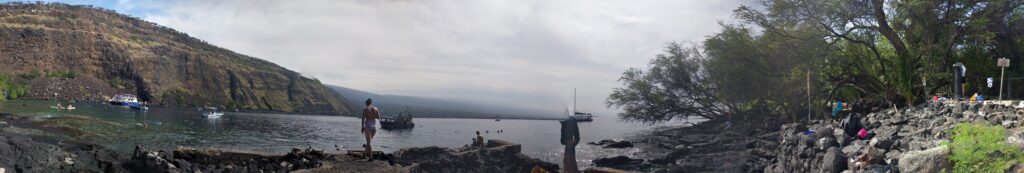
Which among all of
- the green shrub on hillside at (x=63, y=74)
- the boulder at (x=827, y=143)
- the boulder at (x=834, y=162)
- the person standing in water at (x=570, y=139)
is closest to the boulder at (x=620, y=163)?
the boulder at (x=827, y=143)

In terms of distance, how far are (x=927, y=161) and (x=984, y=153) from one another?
71 centimetres

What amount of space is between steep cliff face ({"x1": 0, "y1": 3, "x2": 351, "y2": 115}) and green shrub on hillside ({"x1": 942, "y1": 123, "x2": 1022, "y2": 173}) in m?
126

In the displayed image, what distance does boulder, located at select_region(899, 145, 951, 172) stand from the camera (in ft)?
27.2

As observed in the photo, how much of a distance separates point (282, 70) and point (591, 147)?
6119 inches

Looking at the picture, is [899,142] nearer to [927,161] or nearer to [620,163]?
[927,161]

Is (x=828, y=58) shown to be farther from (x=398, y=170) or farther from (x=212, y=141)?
(x=212, y=141)

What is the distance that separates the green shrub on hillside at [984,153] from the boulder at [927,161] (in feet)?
0.37

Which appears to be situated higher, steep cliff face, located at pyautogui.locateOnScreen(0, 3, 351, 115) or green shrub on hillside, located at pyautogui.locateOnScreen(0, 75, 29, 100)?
steep cliff face, located at pyautogui.locateOnScreen(0, 3, 351, 115)

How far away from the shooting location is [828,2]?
87.8ft

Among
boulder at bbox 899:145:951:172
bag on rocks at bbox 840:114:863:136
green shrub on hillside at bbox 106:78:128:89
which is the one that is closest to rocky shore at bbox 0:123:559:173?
bag on rocks at bbox 840:114:863:136

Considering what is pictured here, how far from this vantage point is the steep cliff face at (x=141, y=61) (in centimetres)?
11156

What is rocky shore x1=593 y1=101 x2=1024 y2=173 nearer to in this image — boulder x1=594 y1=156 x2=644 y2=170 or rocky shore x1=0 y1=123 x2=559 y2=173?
boulder x1=594 y1=156 x2=644 y2=170

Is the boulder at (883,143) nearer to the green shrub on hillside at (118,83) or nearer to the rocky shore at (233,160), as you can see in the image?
the rocky shore at (233,160)

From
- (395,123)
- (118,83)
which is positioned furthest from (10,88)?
(395,123)
